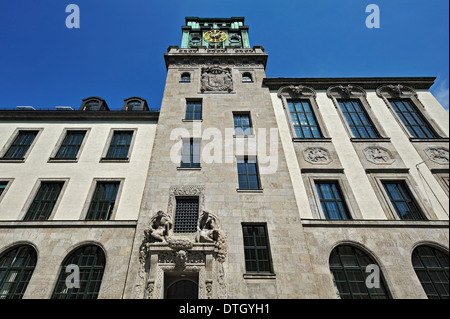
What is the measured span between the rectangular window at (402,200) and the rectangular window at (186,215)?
11405mm

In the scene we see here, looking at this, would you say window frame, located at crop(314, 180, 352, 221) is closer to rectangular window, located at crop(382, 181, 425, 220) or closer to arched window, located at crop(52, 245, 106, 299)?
rectangular window, located at crop(382, 181, 425, 220)

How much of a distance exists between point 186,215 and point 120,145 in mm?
8014

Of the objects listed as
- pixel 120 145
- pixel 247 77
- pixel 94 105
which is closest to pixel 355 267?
pixel 120 145

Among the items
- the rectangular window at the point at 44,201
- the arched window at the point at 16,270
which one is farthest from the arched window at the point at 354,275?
the rectangular window at the point at 44,201

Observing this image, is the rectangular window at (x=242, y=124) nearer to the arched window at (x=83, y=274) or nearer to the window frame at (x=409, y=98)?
the window frame at (x=409, y=98)

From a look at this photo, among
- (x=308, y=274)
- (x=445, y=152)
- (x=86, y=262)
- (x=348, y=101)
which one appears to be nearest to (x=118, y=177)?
(x=86, y=262)

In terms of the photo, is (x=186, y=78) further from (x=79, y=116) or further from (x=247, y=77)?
(x=79, y=116)

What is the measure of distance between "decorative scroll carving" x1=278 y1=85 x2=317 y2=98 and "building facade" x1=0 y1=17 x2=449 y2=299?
17cm

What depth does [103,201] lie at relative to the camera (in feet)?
47.5

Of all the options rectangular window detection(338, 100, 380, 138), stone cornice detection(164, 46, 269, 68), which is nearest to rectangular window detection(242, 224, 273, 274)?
rectangular window detection(338, 100, 380, 138)

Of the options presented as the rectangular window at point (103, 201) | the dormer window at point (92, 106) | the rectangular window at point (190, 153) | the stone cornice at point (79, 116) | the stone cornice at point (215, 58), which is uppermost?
the stone cornice at point (215, 58)

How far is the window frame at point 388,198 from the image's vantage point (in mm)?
13125

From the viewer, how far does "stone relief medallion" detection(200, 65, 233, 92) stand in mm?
20797
